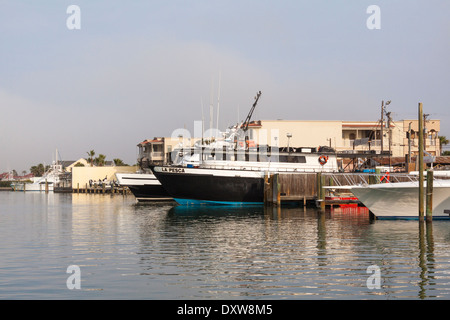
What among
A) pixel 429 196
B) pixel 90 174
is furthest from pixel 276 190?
pixel 90 174

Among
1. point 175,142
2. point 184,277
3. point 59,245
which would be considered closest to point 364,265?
point 184,277

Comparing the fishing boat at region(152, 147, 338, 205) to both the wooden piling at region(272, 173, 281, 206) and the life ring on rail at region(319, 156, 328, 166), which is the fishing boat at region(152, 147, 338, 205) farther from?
the wooden piling at region(272, 173, 281, 206)

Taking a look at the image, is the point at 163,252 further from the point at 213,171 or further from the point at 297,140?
the point at 297,140

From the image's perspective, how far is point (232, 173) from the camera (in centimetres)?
4534

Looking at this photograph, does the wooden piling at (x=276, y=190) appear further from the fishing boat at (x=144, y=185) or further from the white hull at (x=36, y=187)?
the white hull at (x=36, y=187)

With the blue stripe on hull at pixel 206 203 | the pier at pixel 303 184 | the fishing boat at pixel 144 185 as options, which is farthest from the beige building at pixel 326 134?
the pier at pixel 303 184

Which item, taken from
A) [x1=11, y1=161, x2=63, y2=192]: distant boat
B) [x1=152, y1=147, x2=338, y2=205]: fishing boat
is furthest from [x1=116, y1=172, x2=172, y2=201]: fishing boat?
[x1=11, y1=161, x2=63, y2=192]: distant boat

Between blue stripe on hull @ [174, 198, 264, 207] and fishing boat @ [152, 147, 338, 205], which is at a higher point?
fishing boat @ [152, 147, 338, 205]

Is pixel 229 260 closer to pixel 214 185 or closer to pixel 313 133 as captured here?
pixel 214 185

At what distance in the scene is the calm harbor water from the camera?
1298cm

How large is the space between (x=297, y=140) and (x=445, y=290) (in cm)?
6246

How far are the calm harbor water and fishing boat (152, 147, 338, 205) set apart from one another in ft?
53.0

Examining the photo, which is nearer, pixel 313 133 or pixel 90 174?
pixel 313 133

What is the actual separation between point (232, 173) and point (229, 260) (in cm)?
2826
